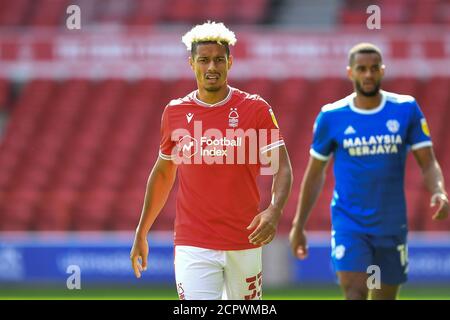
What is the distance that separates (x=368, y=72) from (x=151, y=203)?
1930 mm

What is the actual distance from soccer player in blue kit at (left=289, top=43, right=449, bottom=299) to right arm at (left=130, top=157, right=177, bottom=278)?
147cm

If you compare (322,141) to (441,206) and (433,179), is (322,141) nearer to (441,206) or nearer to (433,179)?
(433,179)

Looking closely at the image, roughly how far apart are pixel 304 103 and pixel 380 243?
11746 mm

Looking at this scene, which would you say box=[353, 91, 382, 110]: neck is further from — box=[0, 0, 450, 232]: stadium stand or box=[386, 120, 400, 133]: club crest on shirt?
box=[0, 0, 450, 232]: stadium stand

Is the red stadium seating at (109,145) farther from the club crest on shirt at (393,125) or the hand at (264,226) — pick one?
the hand at (264,226)

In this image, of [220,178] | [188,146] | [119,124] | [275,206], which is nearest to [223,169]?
[220,178]

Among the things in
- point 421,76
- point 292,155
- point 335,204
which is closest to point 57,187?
point 292,155

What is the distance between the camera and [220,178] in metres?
6.40

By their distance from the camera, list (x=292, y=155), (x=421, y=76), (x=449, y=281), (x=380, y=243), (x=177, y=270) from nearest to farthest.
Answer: (x=177, y=270) → (x=380, y=243) → (x=449, y=281) → (x=292, y=155) → (x=421, y=76)

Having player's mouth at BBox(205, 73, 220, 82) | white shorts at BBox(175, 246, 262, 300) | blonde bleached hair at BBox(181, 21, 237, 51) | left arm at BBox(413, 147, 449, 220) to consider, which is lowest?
white shorts at BBox(175, 246, 262, 300)

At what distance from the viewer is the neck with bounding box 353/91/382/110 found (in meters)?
7.67

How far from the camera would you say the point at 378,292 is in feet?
25.0

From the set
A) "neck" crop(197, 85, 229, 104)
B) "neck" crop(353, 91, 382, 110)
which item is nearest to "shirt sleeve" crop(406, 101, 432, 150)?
"neck" crop(353, 91, 382, 110)

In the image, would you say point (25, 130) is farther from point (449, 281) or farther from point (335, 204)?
point (335, 204)
